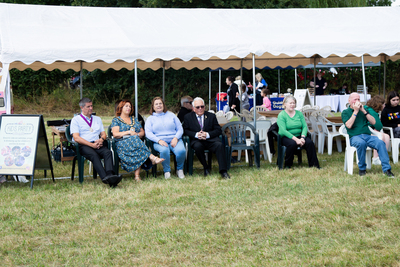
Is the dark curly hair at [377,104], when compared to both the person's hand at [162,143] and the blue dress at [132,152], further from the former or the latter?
the blue dress at [132,152]

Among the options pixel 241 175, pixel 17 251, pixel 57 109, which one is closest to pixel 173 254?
pixel 17 251

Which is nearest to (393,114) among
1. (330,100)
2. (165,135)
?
(165,135)

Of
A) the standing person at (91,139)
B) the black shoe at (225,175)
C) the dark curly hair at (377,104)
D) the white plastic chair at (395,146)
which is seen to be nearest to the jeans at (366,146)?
the dark curly hair at (377,104)

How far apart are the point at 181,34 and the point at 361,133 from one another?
126 inches

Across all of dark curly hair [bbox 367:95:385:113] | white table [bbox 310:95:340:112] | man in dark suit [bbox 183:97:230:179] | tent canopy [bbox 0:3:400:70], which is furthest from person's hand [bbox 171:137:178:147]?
white table [bbox 310:95:340:112]

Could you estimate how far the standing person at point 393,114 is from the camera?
274 inches

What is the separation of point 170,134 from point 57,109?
43.0 ft

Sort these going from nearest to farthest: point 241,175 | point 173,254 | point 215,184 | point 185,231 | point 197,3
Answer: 1. point 173,254
2. point 185,231
3. point 215,184
4. point 241,175
5. point 197,3

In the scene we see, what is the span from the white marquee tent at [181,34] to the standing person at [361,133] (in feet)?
4.36

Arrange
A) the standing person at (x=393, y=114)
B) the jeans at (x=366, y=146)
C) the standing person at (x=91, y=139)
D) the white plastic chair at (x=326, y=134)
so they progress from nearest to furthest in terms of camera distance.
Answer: the jeans at (x=366, y=146) → the standing person at (x=91, y=139) → the standing person at (x=393, y=114) → the white plastic chair at (x=326, y=134)

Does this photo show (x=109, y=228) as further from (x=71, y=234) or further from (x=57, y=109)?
(x=57, y=109)

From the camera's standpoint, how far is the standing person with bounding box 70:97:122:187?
5953 millimetres

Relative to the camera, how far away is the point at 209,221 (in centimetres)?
429

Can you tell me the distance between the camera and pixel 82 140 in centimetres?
605
